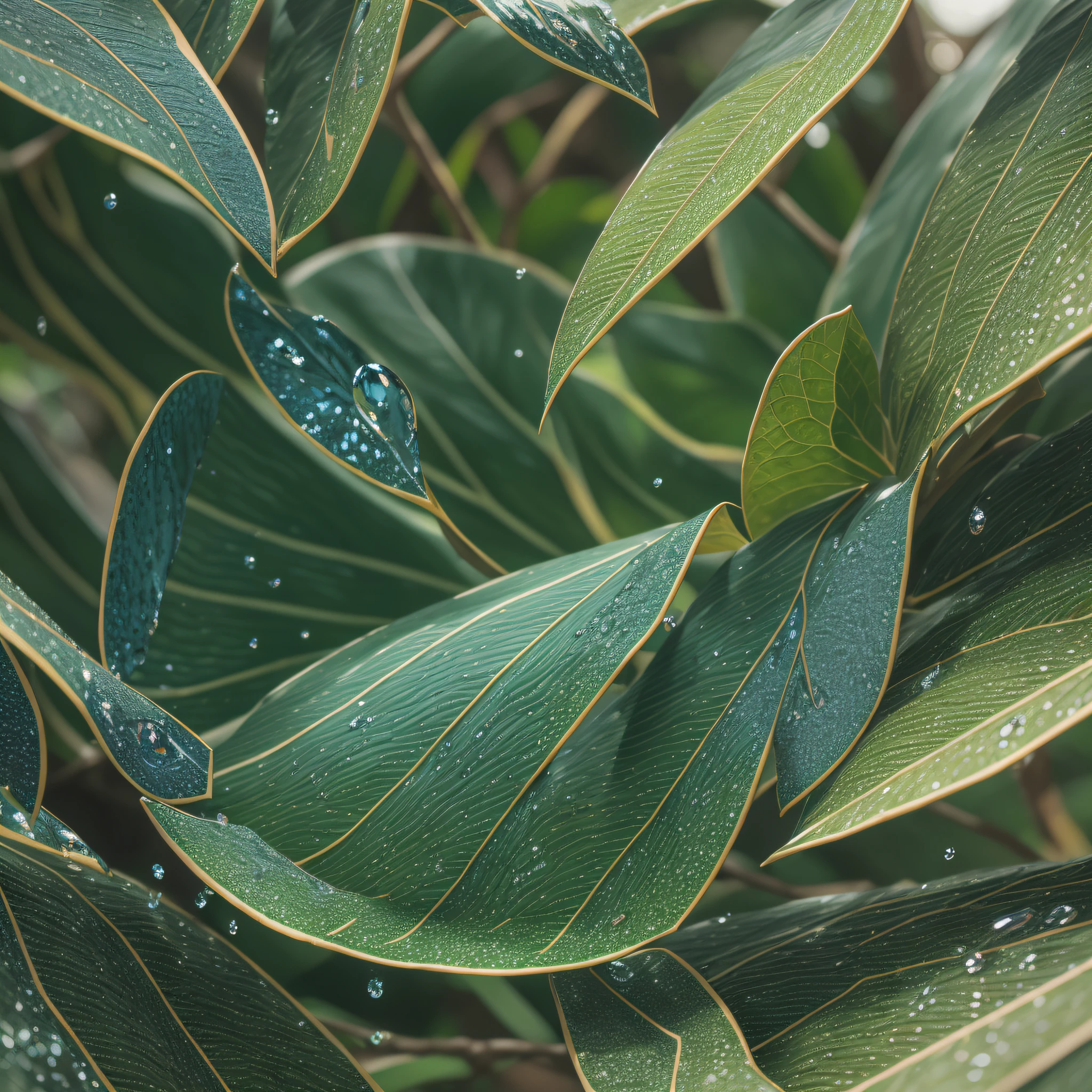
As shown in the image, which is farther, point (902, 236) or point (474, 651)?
point (902, 236)

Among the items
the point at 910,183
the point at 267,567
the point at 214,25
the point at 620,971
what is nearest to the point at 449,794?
the point at 620,971

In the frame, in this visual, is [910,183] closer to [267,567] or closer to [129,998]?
[267,567]

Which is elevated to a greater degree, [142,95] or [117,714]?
[142,95]

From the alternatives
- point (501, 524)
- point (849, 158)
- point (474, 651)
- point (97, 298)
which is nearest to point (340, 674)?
point (474, 651)

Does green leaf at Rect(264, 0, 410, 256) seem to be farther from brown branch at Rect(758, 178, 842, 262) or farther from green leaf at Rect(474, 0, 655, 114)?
brown branch at Rect(758, 178, 842, 262)

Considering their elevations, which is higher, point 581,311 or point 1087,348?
point 581,311

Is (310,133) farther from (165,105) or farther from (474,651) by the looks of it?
(474,651)
